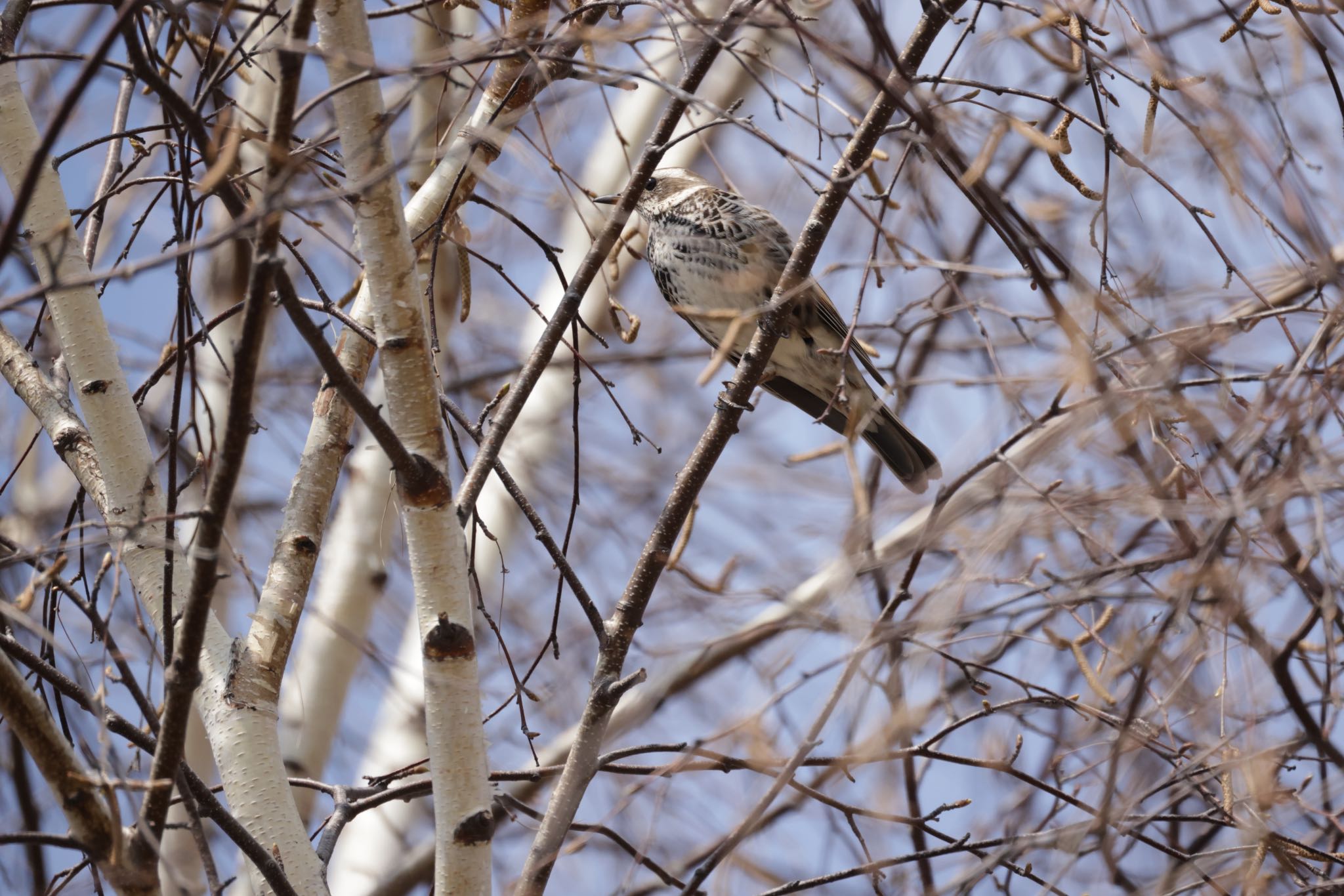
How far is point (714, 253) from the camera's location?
3.97m

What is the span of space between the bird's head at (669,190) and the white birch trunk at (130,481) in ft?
7.51

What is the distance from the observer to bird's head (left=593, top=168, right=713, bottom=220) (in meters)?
4.21

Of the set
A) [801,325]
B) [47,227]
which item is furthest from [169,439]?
[801,325]

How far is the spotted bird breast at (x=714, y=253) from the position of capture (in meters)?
3.94

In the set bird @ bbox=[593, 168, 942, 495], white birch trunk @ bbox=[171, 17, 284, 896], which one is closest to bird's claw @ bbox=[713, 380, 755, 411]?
bird @ bbox=[593, 168, 942, 495]

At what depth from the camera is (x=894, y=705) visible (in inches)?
80.4

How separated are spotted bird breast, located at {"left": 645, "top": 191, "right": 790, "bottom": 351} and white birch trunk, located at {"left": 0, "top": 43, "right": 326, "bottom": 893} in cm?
201

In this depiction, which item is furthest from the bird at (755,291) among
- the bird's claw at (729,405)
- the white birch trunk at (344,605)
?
the bird's claw at (729,405)

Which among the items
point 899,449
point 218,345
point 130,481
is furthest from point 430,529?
point 218,345

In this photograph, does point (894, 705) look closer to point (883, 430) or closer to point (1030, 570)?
point (1030, 570)

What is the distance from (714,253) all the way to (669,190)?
0.45 m

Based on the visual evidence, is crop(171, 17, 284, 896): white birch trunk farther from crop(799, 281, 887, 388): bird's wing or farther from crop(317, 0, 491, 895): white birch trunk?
crop(317, 0, 491, 895): white birch trunk

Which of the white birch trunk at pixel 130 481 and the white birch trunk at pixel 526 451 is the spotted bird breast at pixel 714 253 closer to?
the white birch trunk at pixel 526 451

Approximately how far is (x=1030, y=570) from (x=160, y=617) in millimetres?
1582
